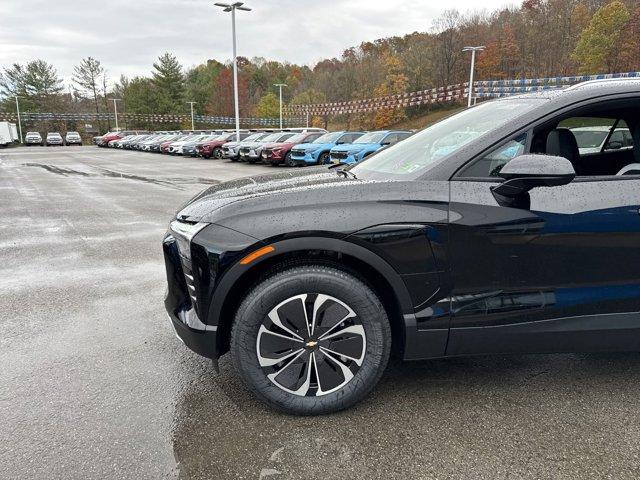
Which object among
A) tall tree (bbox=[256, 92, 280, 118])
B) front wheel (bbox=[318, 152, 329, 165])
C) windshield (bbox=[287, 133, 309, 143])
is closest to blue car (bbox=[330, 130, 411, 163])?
front wheel (bbox=[318, 152, 329, 165])

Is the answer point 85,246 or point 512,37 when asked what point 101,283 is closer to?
point 85,246

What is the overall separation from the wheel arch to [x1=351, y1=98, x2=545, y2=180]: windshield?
20.6 inches

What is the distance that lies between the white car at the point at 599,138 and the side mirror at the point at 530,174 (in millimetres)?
894

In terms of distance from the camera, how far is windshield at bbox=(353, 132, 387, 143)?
17.3m

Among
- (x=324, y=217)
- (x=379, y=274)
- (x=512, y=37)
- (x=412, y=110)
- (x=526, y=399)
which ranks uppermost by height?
(x=512, y=37)

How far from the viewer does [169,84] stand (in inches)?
2899

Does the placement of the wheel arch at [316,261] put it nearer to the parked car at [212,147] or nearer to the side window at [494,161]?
the side window at [494,161]

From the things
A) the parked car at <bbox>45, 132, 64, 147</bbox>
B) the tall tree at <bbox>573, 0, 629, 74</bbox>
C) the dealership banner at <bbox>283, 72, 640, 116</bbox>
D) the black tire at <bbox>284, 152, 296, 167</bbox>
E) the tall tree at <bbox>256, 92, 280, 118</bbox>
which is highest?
the tall tree at <bbox>573, 0, 629, 74</bbox>

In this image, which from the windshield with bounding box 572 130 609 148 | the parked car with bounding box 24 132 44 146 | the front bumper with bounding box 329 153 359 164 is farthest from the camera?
the parked car with bounding box 24 132 44 146

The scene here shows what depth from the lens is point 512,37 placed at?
53.4m

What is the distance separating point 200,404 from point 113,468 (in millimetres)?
572

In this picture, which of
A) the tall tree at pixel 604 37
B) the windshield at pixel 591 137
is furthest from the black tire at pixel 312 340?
Answer: the tall tree at pixel 604 37

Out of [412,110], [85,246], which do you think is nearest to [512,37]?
[412,110]

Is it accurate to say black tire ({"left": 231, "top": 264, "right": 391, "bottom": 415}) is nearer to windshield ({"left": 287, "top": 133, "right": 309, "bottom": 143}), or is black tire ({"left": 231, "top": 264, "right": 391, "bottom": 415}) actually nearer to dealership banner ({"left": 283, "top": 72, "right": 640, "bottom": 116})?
windshield ({"left": 287, "top": 133, "right": 309, "bottom": 143})
